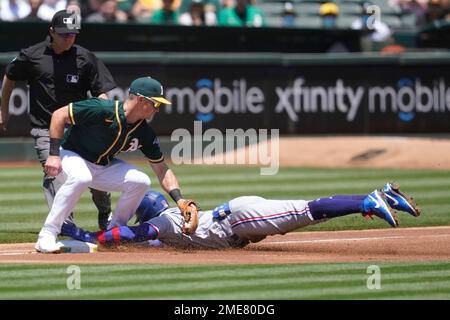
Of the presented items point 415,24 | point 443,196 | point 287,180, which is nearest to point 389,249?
point 443,196

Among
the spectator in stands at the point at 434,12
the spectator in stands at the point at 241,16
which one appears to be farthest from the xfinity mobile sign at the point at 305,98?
the spectator in stands at the point at 434,12

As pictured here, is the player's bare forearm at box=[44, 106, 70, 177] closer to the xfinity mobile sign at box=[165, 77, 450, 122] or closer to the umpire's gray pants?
the umpire's gray pants

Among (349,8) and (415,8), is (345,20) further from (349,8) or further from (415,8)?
(415,8)

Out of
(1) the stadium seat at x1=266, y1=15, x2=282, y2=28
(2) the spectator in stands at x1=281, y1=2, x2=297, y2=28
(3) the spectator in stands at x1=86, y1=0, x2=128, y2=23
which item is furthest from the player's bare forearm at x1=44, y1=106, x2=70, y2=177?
(1) the stadium seat at x1=266, y1=15, x2=282, y2=28

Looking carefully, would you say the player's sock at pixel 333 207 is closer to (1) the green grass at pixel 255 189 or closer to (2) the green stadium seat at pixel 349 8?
(1) the green grass at pixel 255 189

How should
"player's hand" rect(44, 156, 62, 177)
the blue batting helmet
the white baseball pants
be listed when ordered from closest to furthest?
"player's hand" rect(44, 156, 62, 177) < the white baseball pants < the blue batting helmet

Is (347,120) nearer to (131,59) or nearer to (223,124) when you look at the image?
(223,124)
